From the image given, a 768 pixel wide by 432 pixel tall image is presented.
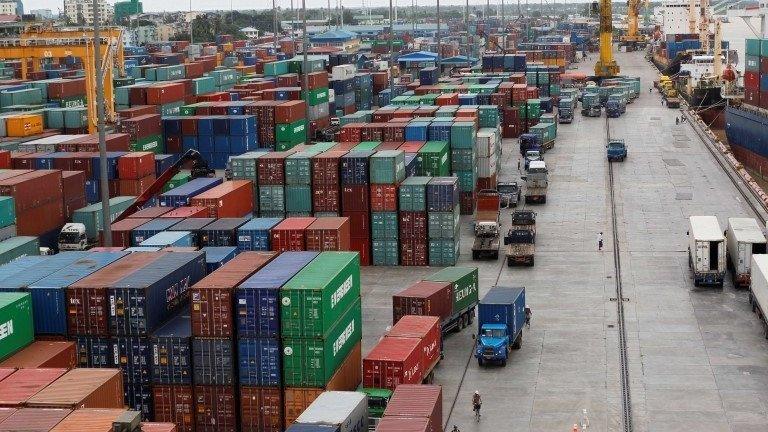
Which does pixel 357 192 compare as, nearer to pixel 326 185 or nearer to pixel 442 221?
pixel 326 185

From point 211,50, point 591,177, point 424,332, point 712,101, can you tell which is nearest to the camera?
point 424,332

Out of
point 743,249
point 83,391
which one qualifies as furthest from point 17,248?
point 743,249

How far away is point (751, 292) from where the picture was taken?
161 feet

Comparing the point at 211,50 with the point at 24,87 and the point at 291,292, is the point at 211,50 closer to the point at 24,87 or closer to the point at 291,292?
the point at 24,87

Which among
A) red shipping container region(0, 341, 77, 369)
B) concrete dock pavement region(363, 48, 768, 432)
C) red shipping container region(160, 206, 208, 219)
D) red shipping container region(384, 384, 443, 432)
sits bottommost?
concrete dock pavement region(363, 48, 768, 432)

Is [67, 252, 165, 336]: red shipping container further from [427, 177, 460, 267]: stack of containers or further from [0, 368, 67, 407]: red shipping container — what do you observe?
[427, 177, 460, 267]: stack of containers

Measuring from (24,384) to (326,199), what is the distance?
101 feet

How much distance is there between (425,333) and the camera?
40094 millimetres

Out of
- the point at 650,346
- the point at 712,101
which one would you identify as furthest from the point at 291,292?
the point at 712,101

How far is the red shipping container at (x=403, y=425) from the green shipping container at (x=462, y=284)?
1681 centimetres

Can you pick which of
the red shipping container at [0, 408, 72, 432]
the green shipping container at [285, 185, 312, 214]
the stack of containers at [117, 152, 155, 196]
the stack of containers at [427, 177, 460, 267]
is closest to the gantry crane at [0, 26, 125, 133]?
the stack of containers at [117, 152, 155, 196]

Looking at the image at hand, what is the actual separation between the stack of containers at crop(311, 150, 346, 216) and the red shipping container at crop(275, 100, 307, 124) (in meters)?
27.5

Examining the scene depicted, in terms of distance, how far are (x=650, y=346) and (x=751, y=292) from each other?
738cm

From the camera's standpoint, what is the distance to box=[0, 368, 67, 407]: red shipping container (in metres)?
27.8
